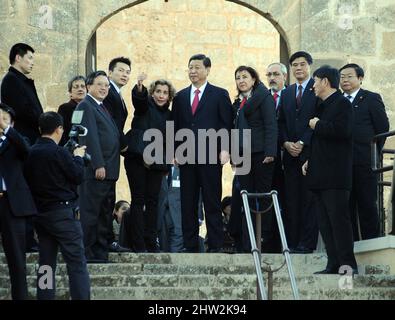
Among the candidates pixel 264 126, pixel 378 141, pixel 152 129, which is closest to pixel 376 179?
pixel 378 141

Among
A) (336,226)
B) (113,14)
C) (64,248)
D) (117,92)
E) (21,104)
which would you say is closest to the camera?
(64,248)

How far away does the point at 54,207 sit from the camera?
1080 centimetres

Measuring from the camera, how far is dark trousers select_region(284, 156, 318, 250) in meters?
12.9

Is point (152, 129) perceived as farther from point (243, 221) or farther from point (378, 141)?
point (378, 141)

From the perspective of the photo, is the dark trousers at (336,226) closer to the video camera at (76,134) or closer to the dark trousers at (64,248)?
the video camera at (76,134)

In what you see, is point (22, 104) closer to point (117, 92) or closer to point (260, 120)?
point (117, 92)

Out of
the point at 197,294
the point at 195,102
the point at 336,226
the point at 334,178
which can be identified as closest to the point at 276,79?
the point at 195,102

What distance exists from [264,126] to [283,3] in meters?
3.38

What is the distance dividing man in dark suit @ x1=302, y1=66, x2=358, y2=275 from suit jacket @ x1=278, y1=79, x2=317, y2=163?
3.23ft

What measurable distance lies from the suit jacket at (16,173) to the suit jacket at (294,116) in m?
3.21

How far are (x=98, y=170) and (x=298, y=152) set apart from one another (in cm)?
205

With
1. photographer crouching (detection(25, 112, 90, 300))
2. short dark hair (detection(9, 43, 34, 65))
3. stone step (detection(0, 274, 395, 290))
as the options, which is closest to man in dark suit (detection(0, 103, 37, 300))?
photographer crouching (detection(25, 112, 90, 300))

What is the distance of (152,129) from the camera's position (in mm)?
13125

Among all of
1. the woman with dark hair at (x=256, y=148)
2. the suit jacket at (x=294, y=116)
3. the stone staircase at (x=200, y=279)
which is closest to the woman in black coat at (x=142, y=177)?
the stone staircase at (x=200, y=279)
